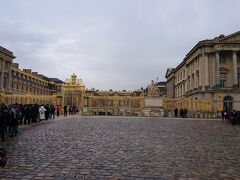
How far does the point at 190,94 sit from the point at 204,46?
37.8ft

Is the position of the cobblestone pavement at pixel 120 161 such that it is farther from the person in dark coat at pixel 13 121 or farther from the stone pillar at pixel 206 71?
the stone pillar at pixel 206 71

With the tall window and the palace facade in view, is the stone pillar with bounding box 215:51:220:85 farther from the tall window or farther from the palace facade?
the palace facade

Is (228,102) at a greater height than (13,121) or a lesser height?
greater

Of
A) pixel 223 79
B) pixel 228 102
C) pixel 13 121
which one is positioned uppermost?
pixel 223 79

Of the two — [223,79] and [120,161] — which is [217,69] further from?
[120,161]

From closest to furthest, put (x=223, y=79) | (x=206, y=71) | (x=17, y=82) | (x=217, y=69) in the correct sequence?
(x=217, y=69), (x=206, y=71), (x=223, y=79), (x=17, y=82)

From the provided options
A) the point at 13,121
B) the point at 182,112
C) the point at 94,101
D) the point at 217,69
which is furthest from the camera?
the point at 217,69

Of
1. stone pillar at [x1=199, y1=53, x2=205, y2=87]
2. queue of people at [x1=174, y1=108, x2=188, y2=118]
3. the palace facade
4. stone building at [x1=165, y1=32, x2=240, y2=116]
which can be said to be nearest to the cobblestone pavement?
queue of people at [x1=174, y1=108, x2=188, y2=118]

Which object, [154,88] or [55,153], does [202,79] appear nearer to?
[154,88]

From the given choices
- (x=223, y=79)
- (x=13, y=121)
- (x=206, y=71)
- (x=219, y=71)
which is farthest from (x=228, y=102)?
(x=13, y=121)

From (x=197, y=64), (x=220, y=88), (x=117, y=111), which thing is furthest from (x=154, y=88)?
(x=197, y=64)

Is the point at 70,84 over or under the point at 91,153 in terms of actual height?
over

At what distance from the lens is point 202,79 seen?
5353 cm

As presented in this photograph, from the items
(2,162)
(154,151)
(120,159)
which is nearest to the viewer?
(2,162)
